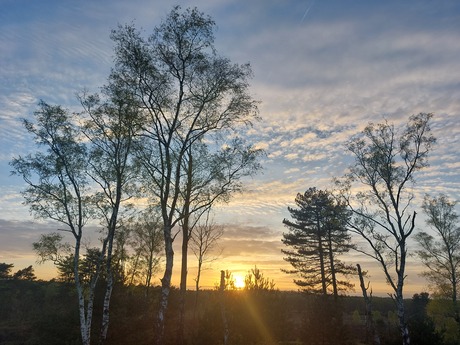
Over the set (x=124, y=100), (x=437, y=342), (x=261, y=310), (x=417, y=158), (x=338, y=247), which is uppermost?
(x=124, y=100)

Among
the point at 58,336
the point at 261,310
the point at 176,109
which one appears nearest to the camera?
the point at 176,109

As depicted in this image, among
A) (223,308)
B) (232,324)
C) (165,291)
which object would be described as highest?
(165,291)

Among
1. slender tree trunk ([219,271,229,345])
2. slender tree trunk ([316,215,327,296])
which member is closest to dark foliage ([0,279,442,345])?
slender tree trunk ([219,271,229,345])

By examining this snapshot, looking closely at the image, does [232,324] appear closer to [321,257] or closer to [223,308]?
[223,308]

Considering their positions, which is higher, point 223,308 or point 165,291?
point 165,291

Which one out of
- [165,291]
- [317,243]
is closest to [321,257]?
[317,243]

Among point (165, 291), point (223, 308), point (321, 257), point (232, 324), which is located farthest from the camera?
point (321, 257)

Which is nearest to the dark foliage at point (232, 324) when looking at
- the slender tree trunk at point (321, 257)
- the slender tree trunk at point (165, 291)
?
the slender tree trunk at point (321, 257)

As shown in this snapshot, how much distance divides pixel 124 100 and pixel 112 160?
6284 mm

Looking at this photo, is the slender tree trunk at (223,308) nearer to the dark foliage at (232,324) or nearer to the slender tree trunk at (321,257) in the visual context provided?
the dark foliage at (232,324)

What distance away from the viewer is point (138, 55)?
15.6 meters

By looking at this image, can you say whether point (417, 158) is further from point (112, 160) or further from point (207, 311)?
point (112, 160)

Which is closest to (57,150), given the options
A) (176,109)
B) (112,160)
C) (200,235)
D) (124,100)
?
(112,160)

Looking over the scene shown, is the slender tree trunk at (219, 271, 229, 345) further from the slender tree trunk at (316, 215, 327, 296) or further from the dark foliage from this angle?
the slender tree trunk at (316, 215, 327, 296)
